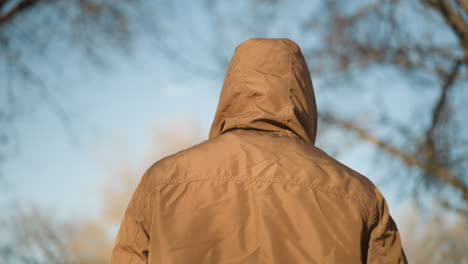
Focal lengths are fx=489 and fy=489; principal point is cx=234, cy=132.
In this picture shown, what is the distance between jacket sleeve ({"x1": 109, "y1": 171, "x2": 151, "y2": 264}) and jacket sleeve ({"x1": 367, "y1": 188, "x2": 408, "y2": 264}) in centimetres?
77

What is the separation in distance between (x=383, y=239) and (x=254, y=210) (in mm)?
497

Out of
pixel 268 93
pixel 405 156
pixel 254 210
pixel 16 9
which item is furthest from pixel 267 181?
pixel 16 9

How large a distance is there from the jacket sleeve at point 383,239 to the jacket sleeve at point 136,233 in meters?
0.77

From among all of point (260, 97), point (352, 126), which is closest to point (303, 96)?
point (260, 97)

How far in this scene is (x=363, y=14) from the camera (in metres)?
6.82

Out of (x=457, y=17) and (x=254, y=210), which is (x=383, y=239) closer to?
(x=254, y=210)

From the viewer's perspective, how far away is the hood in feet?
6.16

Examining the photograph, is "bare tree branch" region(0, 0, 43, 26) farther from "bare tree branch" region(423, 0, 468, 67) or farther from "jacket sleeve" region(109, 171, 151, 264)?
"jacket sleeve" region(109, 171, 151, 264)

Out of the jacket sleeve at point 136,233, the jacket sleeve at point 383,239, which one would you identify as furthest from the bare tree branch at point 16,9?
the jacket sleeve at point 383,239

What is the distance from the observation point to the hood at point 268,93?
6.16 ft

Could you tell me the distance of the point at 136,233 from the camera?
1.69m

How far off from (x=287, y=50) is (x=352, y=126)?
603cm

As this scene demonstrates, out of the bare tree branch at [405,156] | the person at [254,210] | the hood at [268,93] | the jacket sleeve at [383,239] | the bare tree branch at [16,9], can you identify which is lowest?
the bare tree branch at [405,156]

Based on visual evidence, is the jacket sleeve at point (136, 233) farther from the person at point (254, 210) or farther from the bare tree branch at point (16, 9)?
the bare tree branch at point (16, 9)
